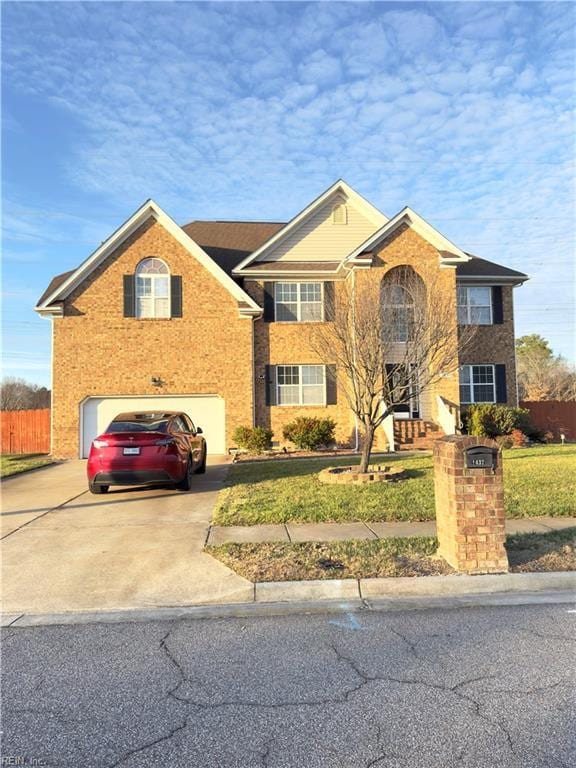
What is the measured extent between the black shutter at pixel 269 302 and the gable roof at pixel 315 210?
1.10 meters

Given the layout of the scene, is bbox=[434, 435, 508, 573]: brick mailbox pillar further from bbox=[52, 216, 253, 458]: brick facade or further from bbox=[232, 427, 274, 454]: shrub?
bbox=[52, 216, 253, 458]: brick facade

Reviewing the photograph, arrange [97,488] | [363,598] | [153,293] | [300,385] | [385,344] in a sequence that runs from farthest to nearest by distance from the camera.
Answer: [300,385]
[153,293]
[385,344]
[97,488]
[363,598]

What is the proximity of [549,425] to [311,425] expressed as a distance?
491 inches

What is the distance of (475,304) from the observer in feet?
69.8

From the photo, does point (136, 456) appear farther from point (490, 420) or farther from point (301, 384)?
point (490, 420)

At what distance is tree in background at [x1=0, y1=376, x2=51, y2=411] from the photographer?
4541 cm

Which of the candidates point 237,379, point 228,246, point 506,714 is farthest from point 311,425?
point 506,714

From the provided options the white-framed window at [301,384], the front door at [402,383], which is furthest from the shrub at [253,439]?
the front door at [402,383]

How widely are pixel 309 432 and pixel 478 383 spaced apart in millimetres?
7669

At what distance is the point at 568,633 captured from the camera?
4301 millimetres

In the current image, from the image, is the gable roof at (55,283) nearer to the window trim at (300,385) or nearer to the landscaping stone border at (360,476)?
the window trim at (300,385)

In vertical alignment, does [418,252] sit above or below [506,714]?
above

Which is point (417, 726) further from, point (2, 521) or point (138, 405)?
point (138, 405)

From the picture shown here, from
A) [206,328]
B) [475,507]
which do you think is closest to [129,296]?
[206,328]
